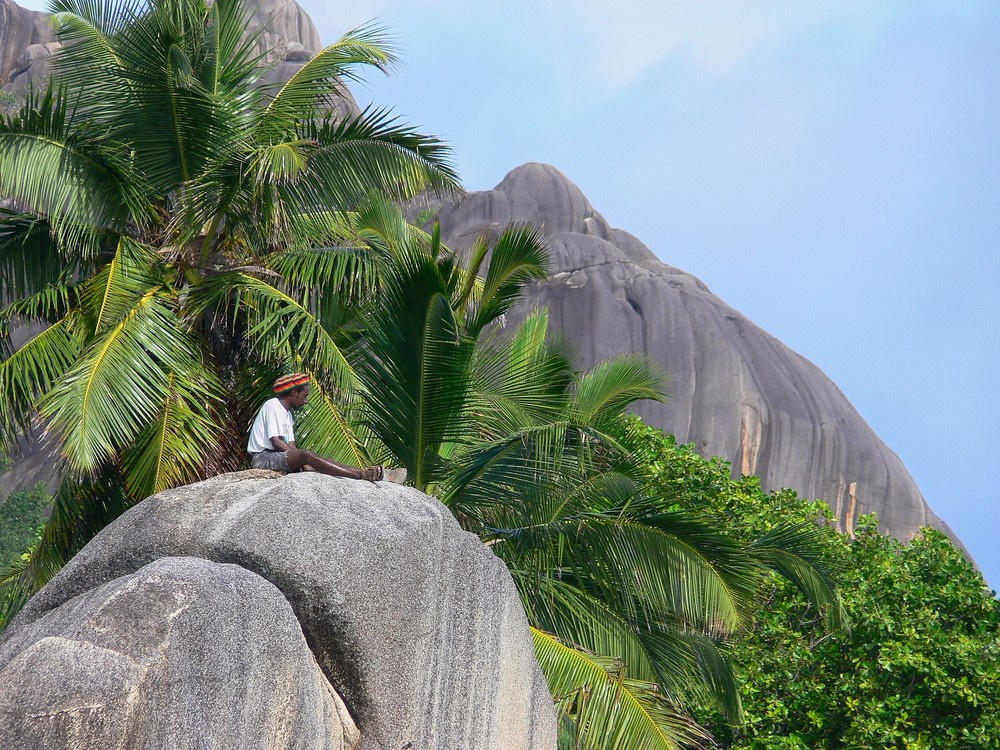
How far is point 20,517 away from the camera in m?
27.9

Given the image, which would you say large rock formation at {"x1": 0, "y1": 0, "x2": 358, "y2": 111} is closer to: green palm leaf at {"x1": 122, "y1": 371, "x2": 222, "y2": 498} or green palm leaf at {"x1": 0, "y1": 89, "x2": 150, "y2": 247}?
green palm leaf at {"x1": 0, "y1": 89, "x2": 150, "y2": 247}

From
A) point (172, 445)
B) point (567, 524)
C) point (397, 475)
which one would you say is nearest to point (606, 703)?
point (567, 524)

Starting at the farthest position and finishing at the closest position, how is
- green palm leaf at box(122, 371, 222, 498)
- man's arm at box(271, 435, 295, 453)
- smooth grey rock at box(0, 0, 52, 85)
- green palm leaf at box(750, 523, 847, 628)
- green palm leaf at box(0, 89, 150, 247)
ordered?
smooth grey rock at box(0, 0, 52, 85)
green palm leaf at box(0, 89, 150, 247)
green palm leaf at box(750, 523, 847, 628)
green palm leaf at box(122, 371, 222, 498)
man's arm at box(271, 435, 295, 453)

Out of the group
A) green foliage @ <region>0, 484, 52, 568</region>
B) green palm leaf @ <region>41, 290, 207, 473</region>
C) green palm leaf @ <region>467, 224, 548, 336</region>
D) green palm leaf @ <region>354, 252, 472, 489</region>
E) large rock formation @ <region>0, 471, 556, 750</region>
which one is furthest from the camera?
green foliage @ <region>0, 484, 52, 568</region>

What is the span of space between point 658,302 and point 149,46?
59.2ft

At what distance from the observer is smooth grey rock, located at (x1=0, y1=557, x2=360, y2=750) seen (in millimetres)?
4895

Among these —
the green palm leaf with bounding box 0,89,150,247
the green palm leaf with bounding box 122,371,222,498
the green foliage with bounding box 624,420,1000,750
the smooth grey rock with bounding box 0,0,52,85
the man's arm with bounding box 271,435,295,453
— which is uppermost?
the smooth grey rock with bounding box 0,0,52,85

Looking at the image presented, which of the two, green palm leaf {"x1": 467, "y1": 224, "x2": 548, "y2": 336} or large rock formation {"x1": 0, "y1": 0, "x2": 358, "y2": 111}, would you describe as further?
large rock formation {"x1": 0, "y1": 0, "x2": 358, "y2": 111}

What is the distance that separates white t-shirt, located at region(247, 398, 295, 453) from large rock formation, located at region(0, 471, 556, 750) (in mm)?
544

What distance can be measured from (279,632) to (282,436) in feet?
6.80

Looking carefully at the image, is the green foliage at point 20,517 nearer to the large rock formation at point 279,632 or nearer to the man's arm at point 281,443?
the man's arm at point 281,443

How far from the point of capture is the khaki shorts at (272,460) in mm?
7691

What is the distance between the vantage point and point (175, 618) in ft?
17.7

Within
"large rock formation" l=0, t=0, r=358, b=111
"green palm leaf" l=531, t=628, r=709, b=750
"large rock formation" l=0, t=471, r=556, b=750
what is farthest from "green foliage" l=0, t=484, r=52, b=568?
"large rock formation" l=0, t=471, r=556, b=750
